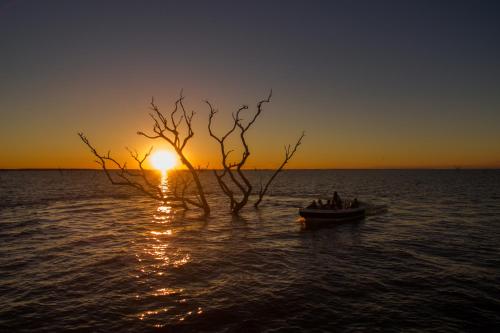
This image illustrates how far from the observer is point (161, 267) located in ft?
52.9

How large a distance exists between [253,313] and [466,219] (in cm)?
2788

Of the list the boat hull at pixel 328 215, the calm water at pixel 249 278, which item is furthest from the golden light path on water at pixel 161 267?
the boat hull at pixel 328 215

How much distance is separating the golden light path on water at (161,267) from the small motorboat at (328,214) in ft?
35.4

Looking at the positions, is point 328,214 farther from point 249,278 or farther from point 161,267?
point 161,267

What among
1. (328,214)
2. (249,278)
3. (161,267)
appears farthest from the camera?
(328,214)

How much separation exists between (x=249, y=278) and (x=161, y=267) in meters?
4.39

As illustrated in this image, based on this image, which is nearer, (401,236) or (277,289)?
(277,289)

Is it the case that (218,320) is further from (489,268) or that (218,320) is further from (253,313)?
(489,268)

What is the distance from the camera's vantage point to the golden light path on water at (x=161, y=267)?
10.9 metres

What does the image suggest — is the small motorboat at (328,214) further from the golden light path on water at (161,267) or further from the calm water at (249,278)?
the golden light path on water at (161,267)

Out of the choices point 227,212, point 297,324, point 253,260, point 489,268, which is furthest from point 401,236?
point 227,212

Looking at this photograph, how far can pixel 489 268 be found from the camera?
15891 millimetres

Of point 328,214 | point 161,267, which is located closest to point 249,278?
point 161,267

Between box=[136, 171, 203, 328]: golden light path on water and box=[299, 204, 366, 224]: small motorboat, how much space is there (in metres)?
10.8
